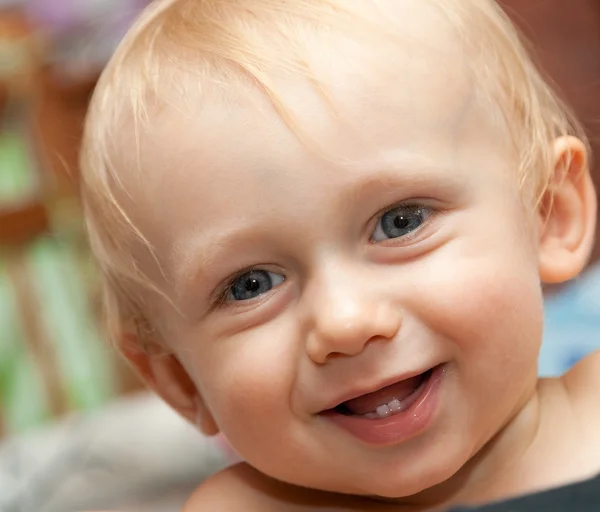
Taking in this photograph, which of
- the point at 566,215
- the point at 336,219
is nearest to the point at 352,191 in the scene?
the point at 336,219

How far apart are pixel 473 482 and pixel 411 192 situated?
1.02ft

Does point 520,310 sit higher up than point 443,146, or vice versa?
point 443,146

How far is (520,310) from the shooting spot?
69 centimetres

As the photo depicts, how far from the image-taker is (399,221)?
0.68 m

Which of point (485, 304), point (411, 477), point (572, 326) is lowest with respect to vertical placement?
point (572, 326)

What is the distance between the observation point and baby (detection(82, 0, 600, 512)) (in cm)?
65

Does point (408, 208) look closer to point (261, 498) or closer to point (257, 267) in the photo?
point (257, 267)

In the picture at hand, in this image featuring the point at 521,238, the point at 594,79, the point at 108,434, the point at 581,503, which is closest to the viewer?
the point at 581,503

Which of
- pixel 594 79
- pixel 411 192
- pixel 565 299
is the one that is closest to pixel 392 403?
pixel 411 192

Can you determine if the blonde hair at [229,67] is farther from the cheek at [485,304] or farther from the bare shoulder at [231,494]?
the bare shoulder at [231,494]

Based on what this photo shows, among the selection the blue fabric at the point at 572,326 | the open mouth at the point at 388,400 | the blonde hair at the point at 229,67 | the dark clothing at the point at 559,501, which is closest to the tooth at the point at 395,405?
the open mouth at the point at 388,400

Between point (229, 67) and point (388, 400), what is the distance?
28 cm

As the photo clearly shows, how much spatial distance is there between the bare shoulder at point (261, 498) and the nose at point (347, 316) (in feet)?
0.85

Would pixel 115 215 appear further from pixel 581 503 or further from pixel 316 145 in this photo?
pixel 581 503
